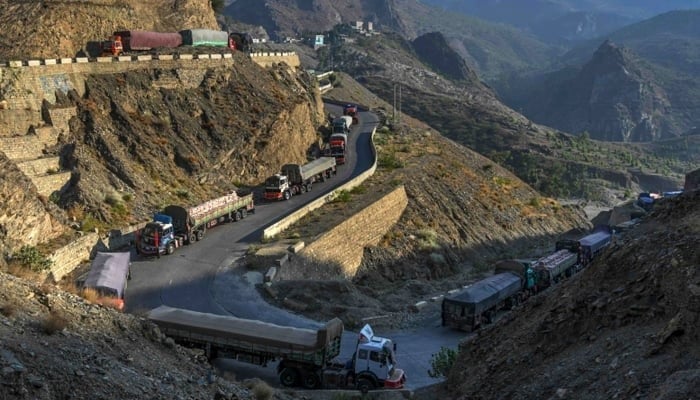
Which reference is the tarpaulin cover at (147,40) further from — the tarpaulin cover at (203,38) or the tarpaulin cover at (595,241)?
the tarpaulin cover at (595,241)

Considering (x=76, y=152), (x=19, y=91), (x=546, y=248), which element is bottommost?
(x=546, y=248)

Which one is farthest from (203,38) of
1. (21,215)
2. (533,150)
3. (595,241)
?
(533,150)

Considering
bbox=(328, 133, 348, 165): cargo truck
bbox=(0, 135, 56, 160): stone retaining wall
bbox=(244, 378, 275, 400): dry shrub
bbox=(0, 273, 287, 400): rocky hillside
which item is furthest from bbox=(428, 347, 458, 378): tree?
bbox=(328, 133, 348, 165): cargo truck

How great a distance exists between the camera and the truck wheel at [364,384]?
20969 millimetres

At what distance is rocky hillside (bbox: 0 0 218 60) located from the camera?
157 ft

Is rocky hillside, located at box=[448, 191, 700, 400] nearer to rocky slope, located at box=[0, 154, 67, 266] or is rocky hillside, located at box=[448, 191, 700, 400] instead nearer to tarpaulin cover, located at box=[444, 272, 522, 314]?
tarpaulin cover, located at box=[444, 272, 522, 314]

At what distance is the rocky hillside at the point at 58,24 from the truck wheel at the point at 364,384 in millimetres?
36345

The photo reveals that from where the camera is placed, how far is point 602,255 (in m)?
18.2

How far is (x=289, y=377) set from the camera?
20812 millimetres

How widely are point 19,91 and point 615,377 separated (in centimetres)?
3586

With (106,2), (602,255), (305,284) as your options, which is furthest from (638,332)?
(106,2)

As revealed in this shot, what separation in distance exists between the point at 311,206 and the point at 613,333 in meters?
30.1

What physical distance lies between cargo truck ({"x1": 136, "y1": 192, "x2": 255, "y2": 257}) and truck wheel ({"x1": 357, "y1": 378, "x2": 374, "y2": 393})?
51.9ft

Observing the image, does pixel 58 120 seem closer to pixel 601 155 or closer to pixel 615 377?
pixel 615 377
